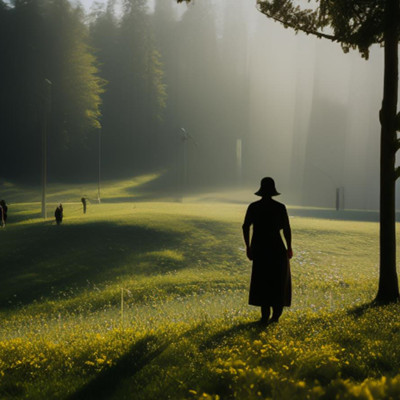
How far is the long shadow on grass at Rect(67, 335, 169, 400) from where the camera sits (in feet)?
16.8

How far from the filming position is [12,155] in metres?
62.8

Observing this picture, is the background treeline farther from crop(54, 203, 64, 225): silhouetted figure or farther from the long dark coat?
the long dark coat

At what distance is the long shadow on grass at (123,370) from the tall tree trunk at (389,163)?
214 inches

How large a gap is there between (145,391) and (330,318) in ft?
13.8

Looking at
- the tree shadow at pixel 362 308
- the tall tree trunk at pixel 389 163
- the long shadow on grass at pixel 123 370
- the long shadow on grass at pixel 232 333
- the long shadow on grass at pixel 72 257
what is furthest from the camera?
the long shadow on grass at pixel 72 257

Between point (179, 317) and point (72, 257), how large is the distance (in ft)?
31.4

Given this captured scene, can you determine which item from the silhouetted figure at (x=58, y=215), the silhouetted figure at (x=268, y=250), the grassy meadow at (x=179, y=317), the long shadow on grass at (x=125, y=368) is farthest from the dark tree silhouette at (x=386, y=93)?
the silhouetted figure at (x=58, y=215)

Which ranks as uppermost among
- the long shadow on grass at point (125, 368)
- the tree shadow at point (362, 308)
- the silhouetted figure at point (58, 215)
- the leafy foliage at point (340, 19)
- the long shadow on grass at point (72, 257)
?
the leafy foliage at point (340, 19)

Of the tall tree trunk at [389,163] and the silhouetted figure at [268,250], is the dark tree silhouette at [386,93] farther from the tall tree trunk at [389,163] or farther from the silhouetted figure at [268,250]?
the silhouetted figure at [268,250]

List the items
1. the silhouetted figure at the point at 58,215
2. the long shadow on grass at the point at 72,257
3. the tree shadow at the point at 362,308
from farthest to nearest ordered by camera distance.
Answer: the silhouetted figure at the point at 58,215, the long shadow on grass at the point at 72,257, the tree shadow at the point at 362,308

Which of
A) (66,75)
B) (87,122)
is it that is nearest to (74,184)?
(87,122)

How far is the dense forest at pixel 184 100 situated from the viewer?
6094 cm

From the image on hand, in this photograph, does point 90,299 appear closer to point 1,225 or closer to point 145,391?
point 145,391

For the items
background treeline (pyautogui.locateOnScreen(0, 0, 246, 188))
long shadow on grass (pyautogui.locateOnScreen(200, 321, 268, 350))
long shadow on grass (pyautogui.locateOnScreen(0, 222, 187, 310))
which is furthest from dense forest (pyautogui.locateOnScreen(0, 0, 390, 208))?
long shadow on grass (pyautogui.locateOnScreen(200, 321, 268, 350))
